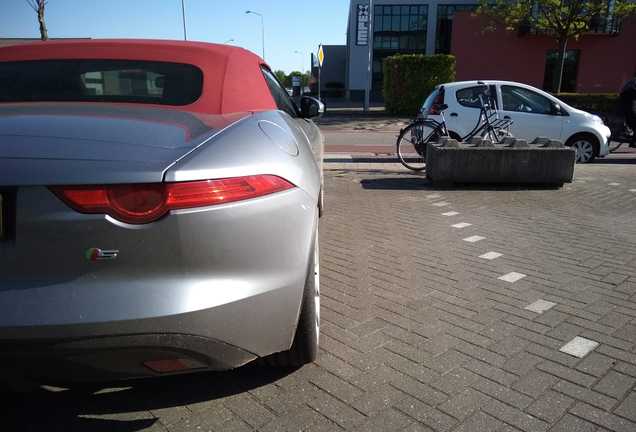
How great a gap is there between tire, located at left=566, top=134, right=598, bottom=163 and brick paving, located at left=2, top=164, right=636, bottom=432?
214 inches

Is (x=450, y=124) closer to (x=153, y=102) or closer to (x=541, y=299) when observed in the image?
(x=541, y=299)

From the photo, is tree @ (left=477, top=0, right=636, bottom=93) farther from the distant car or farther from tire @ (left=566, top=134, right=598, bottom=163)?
the distant car

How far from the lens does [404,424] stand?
203cm

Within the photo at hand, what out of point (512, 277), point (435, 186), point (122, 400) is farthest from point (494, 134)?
point (122, 400)

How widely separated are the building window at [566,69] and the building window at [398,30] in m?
15.0

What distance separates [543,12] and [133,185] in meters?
26.2

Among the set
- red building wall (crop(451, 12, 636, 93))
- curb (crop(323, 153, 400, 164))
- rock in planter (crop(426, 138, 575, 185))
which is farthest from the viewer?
red building wall (crop(451, 12, 636, 93))

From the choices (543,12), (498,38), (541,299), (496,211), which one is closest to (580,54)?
(498,38)

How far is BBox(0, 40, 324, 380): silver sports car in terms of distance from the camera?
4.93ft

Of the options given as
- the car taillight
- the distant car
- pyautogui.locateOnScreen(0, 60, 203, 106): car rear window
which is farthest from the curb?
the car taillight

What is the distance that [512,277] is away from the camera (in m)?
3.69

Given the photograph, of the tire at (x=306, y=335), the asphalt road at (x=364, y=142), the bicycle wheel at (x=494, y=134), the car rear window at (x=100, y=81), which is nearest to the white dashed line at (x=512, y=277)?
the tire at (x=306, y=335)

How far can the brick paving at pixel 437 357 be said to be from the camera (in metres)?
2.08

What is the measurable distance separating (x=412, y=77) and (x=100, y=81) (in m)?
22.0
